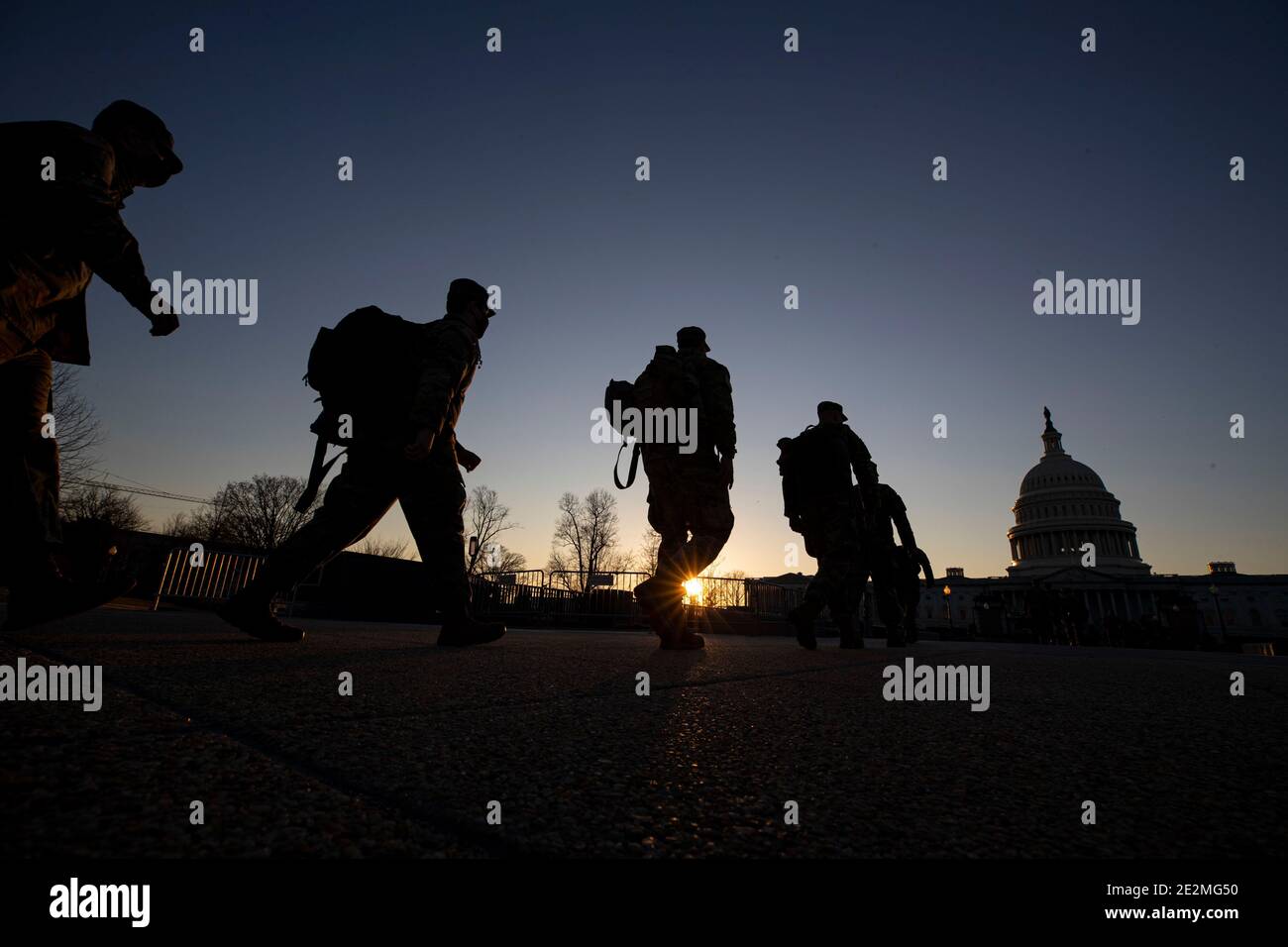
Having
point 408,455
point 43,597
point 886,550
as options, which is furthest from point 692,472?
point 886,550

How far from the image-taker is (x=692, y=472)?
4871mm

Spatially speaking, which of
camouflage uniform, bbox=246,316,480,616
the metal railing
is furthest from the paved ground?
the metal railing

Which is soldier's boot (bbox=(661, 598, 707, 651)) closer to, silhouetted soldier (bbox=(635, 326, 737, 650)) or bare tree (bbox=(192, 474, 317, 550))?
silhouetted soldier (bbox=(635, 326, 737, 650))

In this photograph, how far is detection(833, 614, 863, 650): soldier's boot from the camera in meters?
5.64

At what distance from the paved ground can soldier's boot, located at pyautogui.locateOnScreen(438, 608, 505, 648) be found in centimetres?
163

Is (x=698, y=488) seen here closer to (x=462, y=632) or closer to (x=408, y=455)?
(x=462, y=632)

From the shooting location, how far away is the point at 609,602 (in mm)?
16938

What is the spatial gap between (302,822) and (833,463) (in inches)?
238

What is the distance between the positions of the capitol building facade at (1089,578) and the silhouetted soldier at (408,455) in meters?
66.3

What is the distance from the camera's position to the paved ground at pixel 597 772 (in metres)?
0.68

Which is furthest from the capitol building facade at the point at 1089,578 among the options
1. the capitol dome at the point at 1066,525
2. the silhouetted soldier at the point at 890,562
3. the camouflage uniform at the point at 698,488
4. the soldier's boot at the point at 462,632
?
the soldier's boot at the point at 462,632

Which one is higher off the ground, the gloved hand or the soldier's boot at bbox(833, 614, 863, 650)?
the gloved hand

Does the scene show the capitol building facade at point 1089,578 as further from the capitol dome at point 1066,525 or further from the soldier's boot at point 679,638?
the soldier's boot at point 679,638
